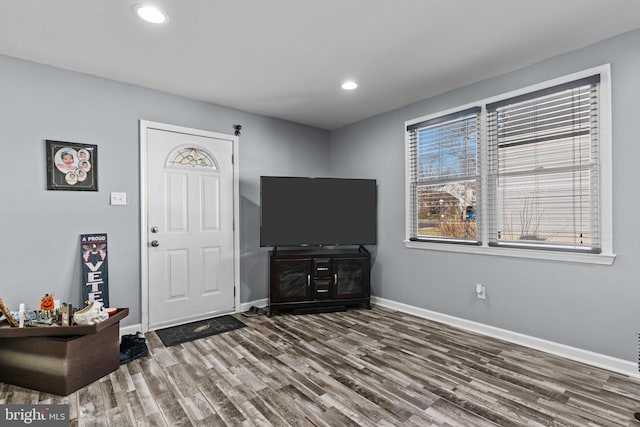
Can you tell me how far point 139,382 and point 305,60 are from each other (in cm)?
281

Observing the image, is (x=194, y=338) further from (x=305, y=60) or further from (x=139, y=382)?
(x=305, y=60)

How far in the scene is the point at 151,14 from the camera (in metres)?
2.04

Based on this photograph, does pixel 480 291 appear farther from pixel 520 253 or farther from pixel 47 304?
pixel 47 304

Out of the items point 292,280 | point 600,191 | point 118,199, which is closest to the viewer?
point 600,191

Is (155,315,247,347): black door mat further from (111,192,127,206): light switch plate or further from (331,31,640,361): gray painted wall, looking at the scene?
(331,31,640,361): gray painted wall

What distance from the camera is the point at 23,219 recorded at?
2586 mm

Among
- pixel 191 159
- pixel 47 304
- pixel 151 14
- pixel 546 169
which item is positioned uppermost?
pixel 151 14

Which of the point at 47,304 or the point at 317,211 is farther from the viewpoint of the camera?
the point at 317,211

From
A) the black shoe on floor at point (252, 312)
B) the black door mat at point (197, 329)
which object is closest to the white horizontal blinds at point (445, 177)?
the black shoe on floor at point (252, 312)

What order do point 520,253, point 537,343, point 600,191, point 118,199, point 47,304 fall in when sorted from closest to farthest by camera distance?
point 47,304 < point 600,191 < point 537,343 < point 520,253 < point 118,199

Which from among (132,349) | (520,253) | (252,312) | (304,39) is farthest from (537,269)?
(132,349)

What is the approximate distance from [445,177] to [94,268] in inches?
142

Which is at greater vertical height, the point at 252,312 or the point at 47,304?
the point at 47,304

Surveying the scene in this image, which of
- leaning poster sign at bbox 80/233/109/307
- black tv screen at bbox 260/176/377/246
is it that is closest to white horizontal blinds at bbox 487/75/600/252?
black tv screen at bbox 260/176/377/246
